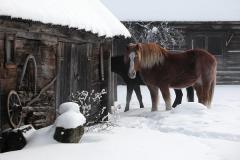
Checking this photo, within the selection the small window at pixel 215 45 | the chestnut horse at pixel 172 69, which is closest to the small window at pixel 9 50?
the chestnut horse at pixel 172 69

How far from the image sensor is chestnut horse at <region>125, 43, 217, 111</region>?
11406 millimetres

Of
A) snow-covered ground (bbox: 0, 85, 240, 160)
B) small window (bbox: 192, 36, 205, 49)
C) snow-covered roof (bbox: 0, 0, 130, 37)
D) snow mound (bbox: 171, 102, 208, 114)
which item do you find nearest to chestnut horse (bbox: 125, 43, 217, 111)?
snow-covered roof (bbox: 0, 0, 130, 37)

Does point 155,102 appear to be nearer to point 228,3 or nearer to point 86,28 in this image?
point 86,28

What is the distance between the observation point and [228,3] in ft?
79.4

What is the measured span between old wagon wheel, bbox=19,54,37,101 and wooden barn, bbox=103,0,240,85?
13980mm

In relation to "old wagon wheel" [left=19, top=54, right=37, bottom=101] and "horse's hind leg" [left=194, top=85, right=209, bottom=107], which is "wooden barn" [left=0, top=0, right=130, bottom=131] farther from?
"horse's hind leg" [left=194, top=85, right=209, bottom=107]

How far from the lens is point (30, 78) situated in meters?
7.68

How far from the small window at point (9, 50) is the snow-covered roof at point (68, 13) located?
0.66 meters

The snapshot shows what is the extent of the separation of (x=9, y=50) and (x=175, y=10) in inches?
655

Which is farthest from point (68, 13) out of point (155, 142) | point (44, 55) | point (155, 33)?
point (155, 33)

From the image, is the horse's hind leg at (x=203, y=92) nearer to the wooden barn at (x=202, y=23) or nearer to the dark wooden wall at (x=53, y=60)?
Answer: the dark wooden wall at (x=53, y=60)

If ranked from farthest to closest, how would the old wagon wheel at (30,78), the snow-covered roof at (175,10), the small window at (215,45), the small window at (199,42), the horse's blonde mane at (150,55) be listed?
the small window at (215,45), the small window at (199,42), the snow-covered roof at (175,10), the horse's blonde mane at (150,55), the old wagon wheel at (30,78)

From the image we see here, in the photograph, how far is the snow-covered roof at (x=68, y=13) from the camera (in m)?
6.29

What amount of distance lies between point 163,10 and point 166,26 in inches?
50.7
